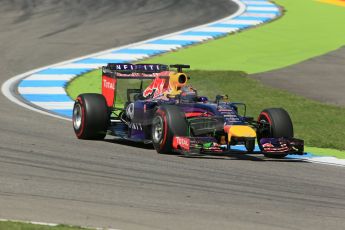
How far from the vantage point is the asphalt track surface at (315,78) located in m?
17.4

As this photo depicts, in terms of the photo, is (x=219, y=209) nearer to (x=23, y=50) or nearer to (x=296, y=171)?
(x=296, y=171)

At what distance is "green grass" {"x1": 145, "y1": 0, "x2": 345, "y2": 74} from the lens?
2127 cm

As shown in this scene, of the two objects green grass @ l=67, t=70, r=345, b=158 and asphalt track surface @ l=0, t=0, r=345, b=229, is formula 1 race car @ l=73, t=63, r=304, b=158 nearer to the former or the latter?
asphalt track surface @ l=0, t=0, r=345, b=229

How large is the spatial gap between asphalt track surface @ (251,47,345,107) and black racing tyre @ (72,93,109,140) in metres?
4.96

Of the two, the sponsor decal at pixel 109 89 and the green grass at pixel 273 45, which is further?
the green grass at pixel 273 45

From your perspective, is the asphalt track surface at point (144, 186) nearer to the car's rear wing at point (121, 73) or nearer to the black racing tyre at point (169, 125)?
the black racing tyre at point (169, 125)

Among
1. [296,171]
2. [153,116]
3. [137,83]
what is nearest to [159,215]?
[296,171]

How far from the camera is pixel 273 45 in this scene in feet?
76.9

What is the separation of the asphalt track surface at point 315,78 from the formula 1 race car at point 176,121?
434 cm

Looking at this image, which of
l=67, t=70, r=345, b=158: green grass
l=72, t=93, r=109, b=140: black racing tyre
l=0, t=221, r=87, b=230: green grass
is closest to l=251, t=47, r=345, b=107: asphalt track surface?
l=67, t=70, r=345, b=158: green grass

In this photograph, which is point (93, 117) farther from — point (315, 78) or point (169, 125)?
point (315, 78)

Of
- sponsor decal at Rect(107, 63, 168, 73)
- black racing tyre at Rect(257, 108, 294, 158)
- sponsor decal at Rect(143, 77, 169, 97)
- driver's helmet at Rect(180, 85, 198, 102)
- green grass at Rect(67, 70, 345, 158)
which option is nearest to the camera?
black racing tyre at Rect(257, 108, 294, 158)

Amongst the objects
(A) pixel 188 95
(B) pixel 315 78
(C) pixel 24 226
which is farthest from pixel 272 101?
(C) pixel 24 226

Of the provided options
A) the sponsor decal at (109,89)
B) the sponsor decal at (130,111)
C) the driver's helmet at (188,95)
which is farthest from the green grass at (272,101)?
the sponsor decal at (109,89)
